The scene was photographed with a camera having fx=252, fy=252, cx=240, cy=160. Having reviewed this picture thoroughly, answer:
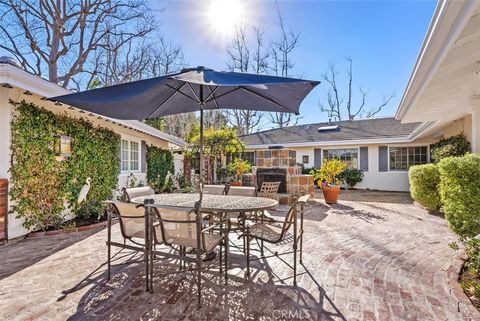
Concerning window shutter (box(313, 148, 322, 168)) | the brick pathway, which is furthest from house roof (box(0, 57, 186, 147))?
window shutter (box(313, 148, 322, 168))

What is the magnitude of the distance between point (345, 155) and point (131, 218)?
12.7 metres

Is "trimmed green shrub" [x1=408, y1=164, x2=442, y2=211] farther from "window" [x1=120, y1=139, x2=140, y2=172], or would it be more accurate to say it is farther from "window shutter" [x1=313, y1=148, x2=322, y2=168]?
"window" [x1=120, y1=139, x2=140, y2=172]

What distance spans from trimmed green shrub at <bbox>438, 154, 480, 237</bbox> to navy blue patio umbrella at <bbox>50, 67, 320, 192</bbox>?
8.75 ft

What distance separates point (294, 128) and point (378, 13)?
816 centimetres

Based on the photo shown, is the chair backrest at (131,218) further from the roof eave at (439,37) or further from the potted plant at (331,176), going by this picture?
the potted plant at (331,176)

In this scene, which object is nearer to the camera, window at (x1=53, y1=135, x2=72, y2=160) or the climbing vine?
the climbing vine

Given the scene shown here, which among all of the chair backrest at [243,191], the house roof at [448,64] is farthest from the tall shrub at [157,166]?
the house roof at [448,64]

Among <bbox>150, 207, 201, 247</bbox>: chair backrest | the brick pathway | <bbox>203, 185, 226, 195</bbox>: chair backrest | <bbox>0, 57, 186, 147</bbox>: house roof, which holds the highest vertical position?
<bbox>0, 57, 186, 147</bbox>: house roof

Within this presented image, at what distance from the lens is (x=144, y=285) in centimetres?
280

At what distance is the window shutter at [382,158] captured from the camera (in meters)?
12.5

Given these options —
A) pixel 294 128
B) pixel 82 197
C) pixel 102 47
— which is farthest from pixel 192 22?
pixel 82 197

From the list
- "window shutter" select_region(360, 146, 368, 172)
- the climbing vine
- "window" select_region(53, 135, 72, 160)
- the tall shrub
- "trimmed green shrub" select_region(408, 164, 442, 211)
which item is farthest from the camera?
"window shutter" select_region(360, 146, 368, 172)

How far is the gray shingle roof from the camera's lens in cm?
1288

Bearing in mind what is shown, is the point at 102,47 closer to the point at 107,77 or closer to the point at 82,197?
the point at 107,77
